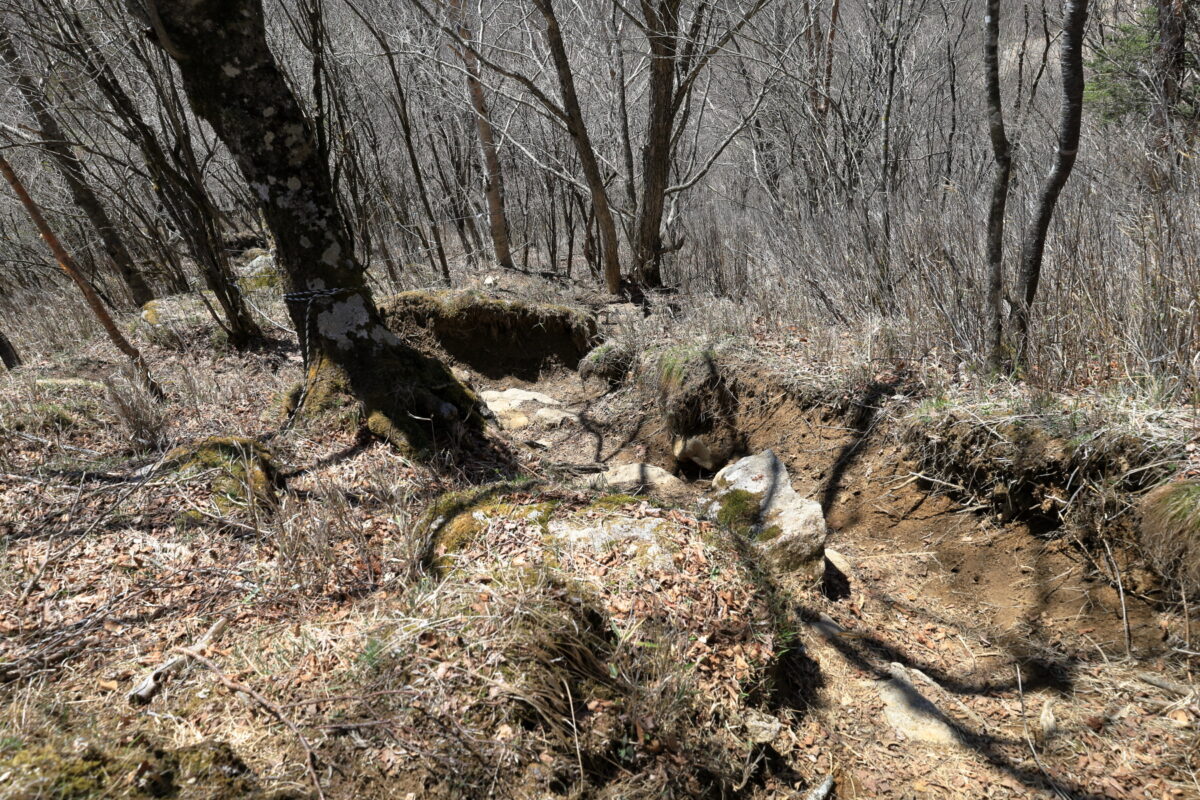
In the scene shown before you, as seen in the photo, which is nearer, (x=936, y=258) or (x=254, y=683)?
(x=254, y=683)

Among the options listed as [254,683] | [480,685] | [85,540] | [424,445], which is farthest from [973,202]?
[85,540]

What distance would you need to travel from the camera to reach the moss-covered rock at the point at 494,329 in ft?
20.8

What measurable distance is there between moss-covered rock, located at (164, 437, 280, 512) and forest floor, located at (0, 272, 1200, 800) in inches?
1.0

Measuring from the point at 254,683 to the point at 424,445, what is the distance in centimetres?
187

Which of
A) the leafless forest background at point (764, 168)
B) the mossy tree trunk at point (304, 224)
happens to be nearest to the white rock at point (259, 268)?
the leafless forest background at point (764, 168)

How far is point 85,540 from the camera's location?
7.69 ft

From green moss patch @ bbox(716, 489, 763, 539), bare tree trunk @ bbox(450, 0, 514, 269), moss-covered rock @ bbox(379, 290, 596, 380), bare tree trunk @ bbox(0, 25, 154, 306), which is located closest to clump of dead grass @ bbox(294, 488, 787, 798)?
green moss patch @ bbox(716, 489, 763, 539)

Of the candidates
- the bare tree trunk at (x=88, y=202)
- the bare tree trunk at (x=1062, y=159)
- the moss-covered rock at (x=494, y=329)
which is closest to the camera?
the bare tree trunk at (x=1062, y=159)

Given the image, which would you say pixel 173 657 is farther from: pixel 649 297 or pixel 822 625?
pixel 649 297

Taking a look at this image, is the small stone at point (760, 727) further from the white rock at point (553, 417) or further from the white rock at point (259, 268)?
the white rock at point (259, 268)

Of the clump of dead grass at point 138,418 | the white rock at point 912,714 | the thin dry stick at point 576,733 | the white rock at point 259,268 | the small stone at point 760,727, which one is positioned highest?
the white rock at point 259,268

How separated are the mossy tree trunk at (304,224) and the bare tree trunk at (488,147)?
486 centimetres

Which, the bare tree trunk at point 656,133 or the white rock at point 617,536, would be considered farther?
the bare tree trunk at point 656,133

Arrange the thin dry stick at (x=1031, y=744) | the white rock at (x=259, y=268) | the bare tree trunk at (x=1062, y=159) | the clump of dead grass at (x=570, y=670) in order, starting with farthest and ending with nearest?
the white rock at (x=259, y=268) < the bare tree trunk at (x=1062, y=159) < the thin dry stick at (x=1031, y=744) < the clump of dead grass at (x=570, y=670)
